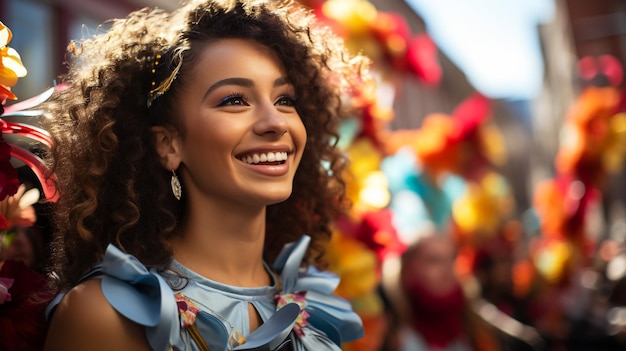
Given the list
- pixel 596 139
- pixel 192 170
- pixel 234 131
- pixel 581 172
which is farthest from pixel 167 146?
pixel 581 172

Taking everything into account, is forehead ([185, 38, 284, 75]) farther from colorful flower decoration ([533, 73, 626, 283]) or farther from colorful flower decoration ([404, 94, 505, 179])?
colorful flower decoration ([533, 73, 626, 283])

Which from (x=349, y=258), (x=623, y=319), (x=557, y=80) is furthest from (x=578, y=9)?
(x=349, y=258)

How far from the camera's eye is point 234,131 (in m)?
1.98

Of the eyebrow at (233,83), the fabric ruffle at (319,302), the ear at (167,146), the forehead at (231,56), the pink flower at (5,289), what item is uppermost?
the forehead at (231,56)

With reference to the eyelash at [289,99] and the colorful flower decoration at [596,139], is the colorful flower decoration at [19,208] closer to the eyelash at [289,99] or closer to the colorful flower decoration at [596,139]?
the eyelash at [289,99]

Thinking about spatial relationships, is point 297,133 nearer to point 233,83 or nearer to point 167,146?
point 233,83

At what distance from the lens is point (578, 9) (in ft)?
82.3

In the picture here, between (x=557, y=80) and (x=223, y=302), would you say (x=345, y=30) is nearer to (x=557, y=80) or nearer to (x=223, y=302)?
(x=223, y=302)

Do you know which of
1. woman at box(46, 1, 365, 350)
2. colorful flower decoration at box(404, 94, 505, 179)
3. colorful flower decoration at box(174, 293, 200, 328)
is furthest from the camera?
colorful flower decoration at box(404, 94, 505, 179)

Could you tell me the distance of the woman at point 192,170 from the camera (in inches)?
77.0

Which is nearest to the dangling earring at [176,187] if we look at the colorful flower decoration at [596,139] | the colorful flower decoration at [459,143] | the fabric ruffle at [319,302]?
the fabric ruffle at [319,302]

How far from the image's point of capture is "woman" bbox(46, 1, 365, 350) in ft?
6.42

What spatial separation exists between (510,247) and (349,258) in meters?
4.73

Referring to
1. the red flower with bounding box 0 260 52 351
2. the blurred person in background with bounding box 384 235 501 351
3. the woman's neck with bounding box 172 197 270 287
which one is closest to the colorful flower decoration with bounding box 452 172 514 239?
the blurred person in background with bounding box 384 235 501 351
